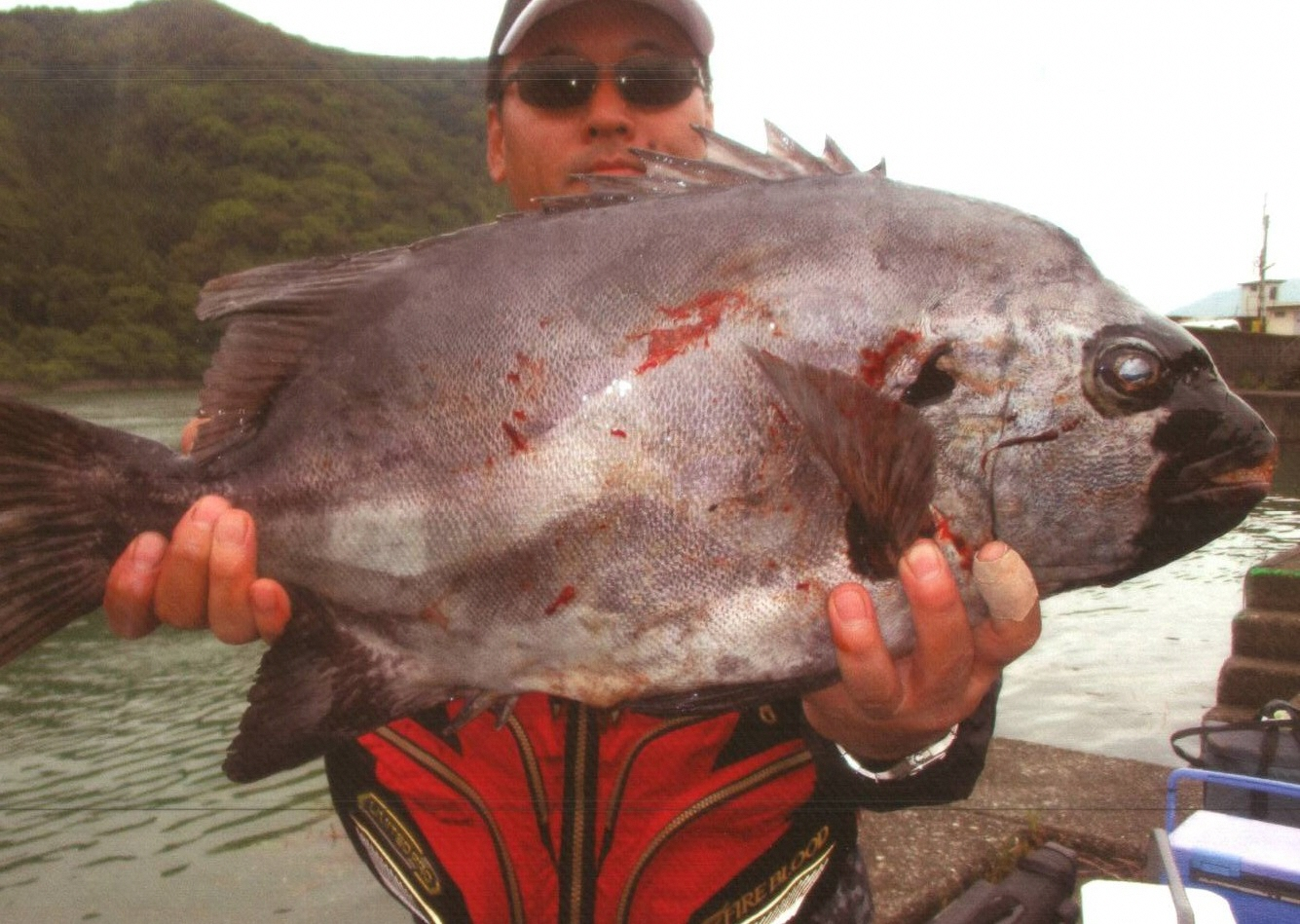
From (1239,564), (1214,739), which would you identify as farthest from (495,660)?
(1239,564)

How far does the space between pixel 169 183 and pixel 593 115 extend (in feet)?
112

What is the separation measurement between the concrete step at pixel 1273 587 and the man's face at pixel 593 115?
19.9 ft

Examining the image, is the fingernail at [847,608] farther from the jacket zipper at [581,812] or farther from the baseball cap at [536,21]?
the baseball cap at [536,21]

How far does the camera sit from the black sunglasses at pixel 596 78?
281 cm

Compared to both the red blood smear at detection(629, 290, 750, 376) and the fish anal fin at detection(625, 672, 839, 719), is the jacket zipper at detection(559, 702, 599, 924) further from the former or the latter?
the red blood smear at detection(629, 290, 750, 376)

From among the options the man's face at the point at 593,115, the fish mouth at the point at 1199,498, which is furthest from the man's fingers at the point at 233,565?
the fish mouth at the point at 1199,498

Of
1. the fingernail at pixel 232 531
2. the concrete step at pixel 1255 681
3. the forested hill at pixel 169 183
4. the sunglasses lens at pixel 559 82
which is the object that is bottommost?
the concrete step at pixel 1255 681

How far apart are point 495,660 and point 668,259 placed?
0.76 m

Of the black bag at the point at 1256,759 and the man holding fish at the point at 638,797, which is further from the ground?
the man holding fish at the point at 638,797

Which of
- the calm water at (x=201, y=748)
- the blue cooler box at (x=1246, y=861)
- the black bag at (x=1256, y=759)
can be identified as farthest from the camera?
the calm water at (x=201, y=748)

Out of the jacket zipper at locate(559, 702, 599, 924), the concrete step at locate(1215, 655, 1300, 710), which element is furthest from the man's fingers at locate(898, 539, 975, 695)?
the concrete step at locate(1215, 655, 1300, 710)

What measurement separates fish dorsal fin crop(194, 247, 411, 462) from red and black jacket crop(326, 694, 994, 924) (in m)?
0.86

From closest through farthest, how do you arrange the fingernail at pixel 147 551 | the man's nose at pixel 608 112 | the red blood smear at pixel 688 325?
the red blood smear at pixel 688 325
the fingernail at pixel 147 551
the man's nose at pixel 608 112

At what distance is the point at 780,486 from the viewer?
1.54 m
